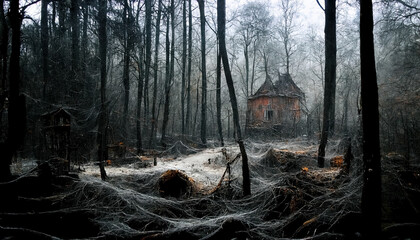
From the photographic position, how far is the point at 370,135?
13.4 feet

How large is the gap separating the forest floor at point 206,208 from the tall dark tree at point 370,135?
602 millimetres

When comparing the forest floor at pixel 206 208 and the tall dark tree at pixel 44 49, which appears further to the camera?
the tall dark tree at pixel 44 49

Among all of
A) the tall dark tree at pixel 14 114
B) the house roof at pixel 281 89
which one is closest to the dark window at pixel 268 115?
the house roof at pixel 281 89

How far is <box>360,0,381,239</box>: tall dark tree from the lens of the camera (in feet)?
13.1

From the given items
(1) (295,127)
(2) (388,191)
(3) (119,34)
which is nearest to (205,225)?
(2) (388,191)

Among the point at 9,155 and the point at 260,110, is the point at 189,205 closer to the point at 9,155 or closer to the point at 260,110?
the point at 9,155

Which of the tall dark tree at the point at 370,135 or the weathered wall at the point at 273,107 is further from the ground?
the weathered wall at the point at 273,107

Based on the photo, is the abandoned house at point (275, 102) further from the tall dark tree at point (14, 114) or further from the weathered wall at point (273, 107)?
the tall dark tree at point (14, 114)

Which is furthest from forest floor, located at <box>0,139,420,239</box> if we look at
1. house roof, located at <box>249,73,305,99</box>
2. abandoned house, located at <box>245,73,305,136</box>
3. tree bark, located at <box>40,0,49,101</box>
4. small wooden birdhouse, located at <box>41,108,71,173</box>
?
house roof, located at <box>249,73,305,99</box>

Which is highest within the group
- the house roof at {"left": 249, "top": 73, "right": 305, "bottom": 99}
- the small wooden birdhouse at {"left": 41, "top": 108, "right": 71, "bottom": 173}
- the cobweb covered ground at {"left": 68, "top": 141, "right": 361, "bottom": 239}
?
the house roof at {"left": 249, "top": 73, "right": 305, "bottom": 99}

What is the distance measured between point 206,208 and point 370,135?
3868mm

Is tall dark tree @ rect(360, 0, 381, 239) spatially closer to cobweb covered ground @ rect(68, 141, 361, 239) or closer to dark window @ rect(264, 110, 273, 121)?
cobweb covered ground @ rect(68, 141, 361, 239)

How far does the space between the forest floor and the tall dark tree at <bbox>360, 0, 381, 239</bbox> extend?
0.60 meters

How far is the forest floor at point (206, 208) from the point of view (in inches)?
196
